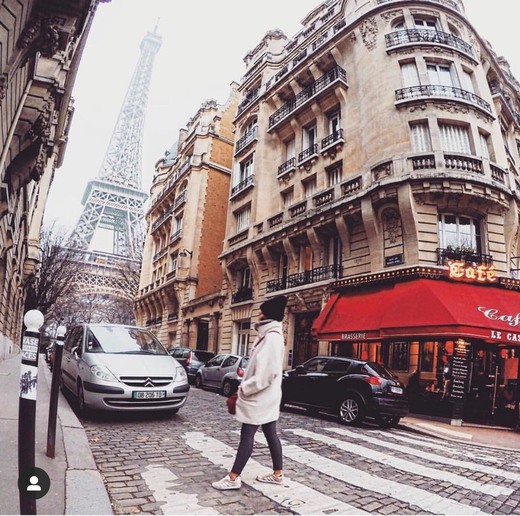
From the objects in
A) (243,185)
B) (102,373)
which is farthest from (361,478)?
(243,185)

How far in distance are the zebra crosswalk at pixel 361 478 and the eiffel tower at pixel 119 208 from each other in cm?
2999

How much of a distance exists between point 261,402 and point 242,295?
18.0 metres

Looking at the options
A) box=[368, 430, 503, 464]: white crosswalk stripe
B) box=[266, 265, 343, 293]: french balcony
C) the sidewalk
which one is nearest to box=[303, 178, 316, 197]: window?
box=[266, 265, 343, 293]: french balcony

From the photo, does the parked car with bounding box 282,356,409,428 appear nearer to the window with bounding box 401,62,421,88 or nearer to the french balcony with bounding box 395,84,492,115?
the french balcony with bounding box 395,84,492,115

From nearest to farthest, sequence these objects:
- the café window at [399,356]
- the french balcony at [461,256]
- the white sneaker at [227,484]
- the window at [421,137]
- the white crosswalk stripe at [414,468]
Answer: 1. the white sneaker at [227,484]
2. the white crosswalk stripe at [414,468]
3. the french balcony at [461,256]
4. the café window at [399,356]
5. the window at [421,137]

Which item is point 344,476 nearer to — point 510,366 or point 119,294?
point 510,366

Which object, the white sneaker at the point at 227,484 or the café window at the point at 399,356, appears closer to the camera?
the white sneaker at the point at 227,484

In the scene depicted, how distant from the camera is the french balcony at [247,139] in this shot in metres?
24.2

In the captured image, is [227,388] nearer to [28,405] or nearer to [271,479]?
[271,479]

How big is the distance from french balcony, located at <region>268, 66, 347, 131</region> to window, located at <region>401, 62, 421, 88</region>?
2.81 m

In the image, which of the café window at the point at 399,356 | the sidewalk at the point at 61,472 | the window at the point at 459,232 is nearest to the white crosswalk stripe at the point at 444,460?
the sidewalk at the point at 61,472

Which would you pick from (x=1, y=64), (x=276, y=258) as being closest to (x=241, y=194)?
(x=276, y=258)

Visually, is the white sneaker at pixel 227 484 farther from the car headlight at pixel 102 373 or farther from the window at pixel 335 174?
the window at pixel 335 174

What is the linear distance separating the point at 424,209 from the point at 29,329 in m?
13.4
